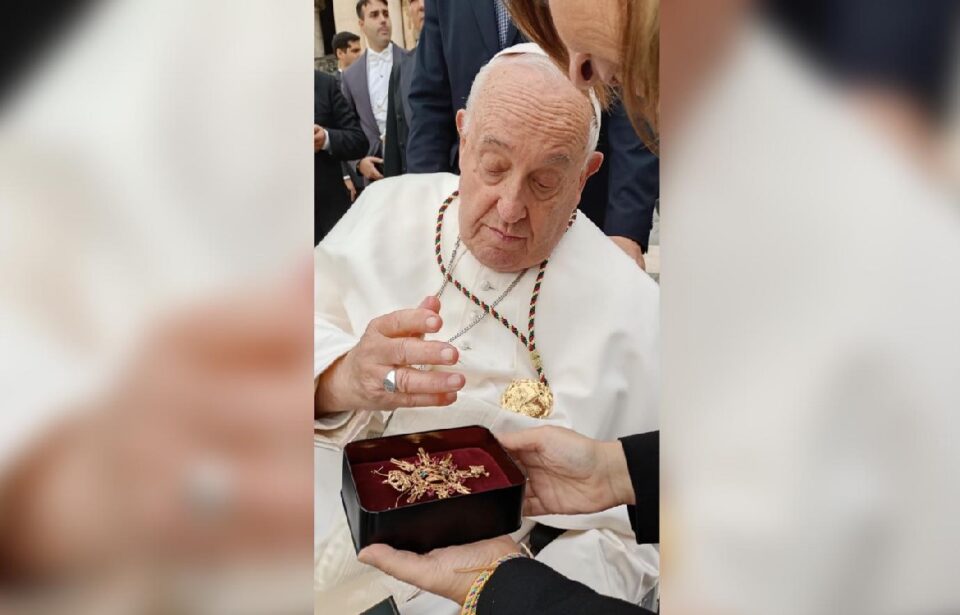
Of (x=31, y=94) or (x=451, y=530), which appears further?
(x=451, y=530)

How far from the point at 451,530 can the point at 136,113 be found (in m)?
0.61

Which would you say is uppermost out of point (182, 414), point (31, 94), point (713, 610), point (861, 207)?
point (31, 94)

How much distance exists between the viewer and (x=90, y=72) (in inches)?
27.8

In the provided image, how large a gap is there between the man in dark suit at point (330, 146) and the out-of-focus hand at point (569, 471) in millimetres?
373

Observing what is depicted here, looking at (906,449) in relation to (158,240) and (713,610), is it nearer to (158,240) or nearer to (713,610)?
(713,610)

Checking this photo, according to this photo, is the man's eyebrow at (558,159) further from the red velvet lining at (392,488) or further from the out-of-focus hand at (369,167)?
the red velvet lining at (392,488)

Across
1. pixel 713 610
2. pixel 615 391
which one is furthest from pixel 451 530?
pixel 713 610

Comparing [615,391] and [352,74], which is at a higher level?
[352,74]

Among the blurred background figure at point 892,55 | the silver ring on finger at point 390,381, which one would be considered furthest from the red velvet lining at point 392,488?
the blurred background figure at point 892,55

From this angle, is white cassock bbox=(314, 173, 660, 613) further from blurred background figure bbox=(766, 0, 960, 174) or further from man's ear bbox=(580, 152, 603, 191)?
blurred background figure bbox=(766, 0, 960, 174)

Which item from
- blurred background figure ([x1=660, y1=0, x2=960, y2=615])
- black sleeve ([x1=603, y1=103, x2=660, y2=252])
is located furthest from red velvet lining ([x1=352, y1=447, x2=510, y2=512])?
black sleeve ([x1=603, y1=103, x2=660, y2=252])

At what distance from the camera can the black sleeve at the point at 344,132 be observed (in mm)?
802

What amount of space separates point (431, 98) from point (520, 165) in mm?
150

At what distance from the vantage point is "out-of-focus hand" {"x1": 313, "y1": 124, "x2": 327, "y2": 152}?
2.60 ft
